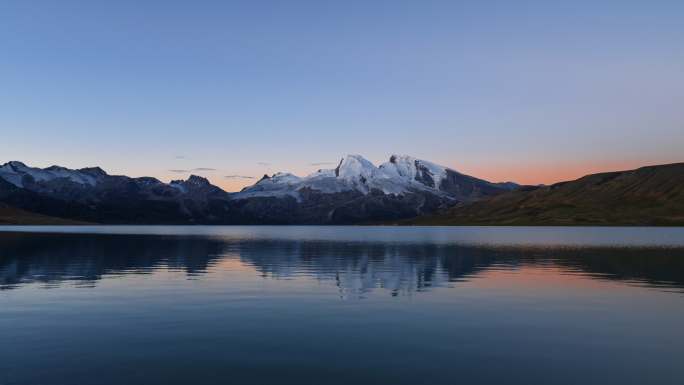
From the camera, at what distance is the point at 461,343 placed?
28.0 m

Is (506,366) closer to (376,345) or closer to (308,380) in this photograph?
(376,345)

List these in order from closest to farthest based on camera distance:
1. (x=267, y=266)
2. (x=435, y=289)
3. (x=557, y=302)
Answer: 1. (x=557, y=302)
2. (x=435, y=289)
3. (x=267, y=266)

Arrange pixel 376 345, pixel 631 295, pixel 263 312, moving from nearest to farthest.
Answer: pixel 376 345, pixel 263 312, pixel 631 295

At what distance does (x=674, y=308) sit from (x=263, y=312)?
30837mm

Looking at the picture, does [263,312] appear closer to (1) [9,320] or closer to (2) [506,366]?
(1) [9,320]

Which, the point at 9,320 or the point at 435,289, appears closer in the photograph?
the point at 9,320

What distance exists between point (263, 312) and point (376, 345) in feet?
42.7

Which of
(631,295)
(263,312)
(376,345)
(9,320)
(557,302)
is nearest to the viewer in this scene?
(376,345)

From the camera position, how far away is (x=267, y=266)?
251 ft

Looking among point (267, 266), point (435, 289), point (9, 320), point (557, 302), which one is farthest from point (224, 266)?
point (557, 302)

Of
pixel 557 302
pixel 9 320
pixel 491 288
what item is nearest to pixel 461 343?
pixel 557 302

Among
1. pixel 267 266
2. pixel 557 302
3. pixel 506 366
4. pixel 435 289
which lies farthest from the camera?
pixel 267 266

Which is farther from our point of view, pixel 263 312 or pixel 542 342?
pixel 263 312

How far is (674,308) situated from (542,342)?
18.2 meters
